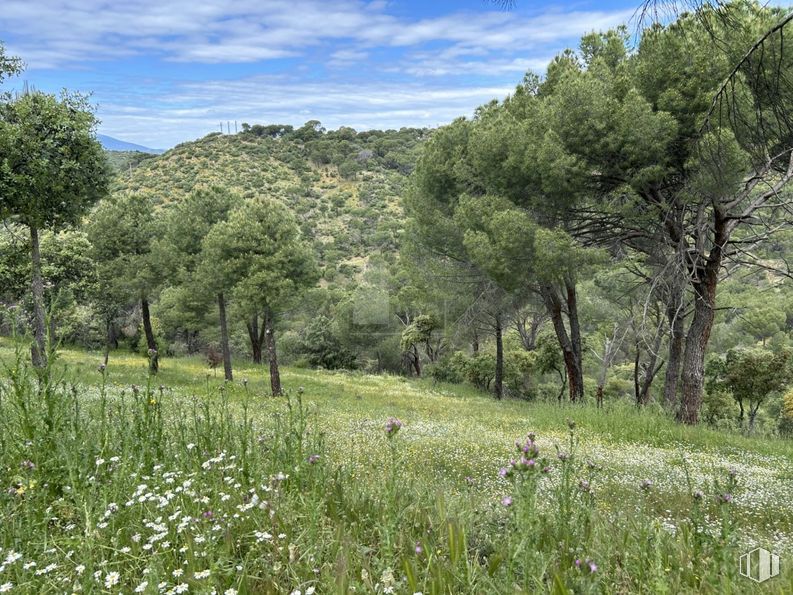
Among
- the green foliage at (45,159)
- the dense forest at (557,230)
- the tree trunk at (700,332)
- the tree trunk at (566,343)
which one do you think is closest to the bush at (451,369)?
the dense forest at (557,230)

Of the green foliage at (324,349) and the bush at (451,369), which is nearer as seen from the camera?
the bush at (451,369)

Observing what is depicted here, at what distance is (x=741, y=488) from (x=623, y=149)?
750 centimetres

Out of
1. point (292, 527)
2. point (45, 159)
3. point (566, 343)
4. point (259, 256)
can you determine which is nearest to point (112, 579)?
point (292, 527)

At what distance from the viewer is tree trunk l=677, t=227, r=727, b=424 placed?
39.9 feet

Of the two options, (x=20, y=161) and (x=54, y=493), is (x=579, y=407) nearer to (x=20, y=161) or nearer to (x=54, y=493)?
(x=54, y=493)

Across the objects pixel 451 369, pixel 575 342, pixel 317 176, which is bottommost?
pixel 451 369

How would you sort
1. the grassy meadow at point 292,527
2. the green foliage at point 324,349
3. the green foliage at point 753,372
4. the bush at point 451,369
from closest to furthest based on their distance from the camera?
the grassy meadow at point 292,527
the green foliage at point 753,372
the bush at point 451,369
the green foliage at point 324,349

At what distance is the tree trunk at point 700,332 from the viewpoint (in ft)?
39.9

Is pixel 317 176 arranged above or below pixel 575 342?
above

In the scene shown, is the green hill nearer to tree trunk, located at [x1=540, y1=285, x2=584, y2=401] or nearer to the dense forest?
the dense forest

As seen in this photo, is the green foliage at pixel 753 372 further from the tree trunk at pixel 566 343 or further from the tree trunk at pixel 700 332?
the tree trunk at pixel 700 332

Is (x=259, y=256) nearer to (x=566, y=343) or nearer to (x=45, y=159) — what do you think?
Result: (x=45, y=159)


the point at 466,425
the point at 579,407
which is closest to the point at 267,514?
the point at 466,425

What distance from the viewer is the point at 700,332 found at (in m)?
12.5
